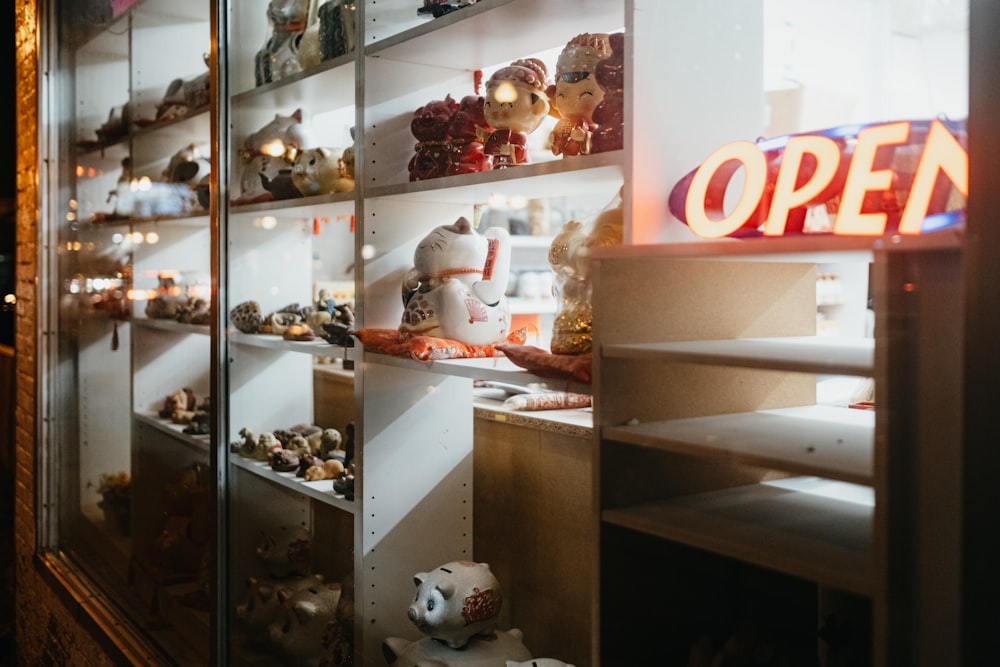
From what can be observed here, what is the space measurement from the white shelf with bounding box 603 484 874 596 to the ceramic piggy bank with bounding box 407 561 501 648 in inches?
24.7

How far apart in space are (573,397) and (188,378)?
1.56 m

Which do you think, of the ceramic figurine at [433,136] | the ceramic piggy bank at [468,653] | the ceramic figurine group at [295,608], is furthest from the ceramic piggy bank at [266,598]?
the ceramic figurine at [433,136]

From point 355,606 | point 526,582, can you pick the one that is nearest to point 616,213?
point 526,582

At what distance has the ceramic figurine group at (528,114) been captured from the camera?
151cm

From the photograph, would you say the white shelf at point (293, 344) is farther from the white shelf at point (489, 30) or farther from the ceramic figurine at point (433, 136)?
the white shelf at point (489, 30)

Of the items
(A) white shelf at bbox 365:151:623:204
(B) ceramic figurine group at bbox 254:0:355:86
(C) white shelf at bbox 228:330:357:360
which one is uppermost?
(B) ceramic figurine group at bbox 254:0:355:86

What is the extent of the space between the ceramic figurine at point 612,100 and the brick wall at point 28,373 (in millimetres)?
2757

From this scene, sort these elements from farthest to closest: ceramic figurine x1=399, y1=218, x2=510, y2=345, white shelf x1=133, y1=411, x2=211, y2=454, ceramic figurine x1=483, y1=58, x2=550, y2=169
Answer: white shelf x1=133, y1=411, x2=211, y2=454
ceramic figurine x1=399, y1=218, x2=510, y2=345
ceramic figurine x1=483, y1=58, x2=550, y2=169

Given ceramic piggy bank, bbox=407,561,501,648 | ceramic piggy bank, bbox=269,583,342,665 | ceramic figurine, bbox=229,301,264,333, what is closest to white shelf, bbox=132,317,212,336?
ceramic figurine, bbox=229,301,264,333

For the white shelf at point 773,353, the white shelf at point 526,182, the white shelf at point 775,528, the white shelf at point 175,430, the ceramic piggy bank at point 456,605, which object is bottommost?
the ceramic piggy bank at point 456,605

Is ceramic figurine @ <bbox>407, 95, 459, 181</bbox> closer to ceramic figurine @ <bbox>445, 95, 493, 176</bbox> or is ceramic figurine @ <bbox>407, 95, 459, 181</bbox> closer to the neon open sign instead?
ceramic figurine @ <bbox>445, 95, 493, 176</bbox>

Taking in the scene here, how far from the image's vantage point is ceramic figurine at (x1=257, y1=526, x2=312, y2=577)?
249cm

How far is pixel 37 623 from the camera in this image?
143 inches

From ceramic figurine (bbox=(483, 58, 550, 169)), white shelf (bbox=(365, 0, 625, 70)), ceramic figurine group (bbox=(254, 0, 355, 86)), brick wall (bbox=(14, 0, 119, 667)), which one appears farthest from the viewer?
brick wall (bbox=(14, 0, 119, 667))
